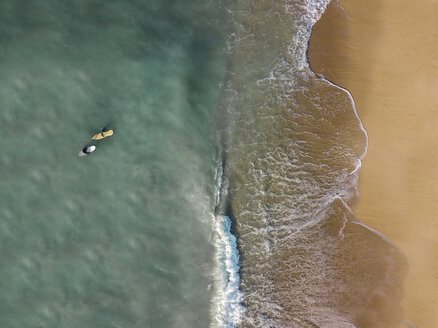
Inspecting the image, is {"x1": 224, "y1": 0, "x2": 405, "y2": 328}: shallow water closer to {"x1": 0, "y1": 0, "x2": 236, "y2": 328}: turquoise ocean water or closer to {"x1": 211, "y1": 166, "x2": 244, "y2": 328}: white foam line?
{"x1": 211, "y1": 166, "x2": 244, "y2": 328}: white foam line

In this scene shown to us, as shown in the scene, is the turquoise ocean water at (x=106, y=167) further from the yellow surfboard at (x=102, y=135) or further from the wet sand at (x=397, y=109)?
the wet sand at (x=397, y=109)

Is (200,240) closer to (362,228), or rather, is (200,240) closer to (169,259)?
(169,259)

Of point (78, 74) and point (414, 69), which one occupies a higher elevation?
point (414, 69)

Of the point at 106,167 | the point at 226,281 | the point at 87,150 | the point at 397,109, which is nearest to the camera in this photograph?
the point at 87,150

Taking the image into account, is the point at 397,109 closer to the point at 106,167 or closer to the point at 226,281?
the point at 226,281

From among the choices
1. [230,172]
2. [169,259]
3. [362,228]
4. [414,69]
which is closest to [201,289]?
[169,259]

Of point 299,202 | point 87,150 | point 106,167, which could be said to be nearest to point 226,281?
point 299,202

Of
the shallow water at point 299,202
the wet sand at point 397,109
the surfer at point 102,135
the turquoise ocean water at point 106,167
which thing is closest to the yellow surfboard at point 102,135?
the surfer at point 102,135
